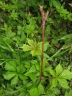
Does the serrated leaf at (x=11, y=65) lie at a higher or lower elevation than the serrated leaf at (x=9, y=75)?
higher

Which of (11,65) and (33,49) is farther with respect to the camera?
(11,65)

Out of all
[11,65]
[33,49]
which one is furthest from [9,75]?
[33,49]

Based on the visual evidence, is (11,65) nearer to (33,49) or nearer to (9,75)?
(9,75)

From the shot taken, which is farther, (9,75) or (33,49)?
(9,75)

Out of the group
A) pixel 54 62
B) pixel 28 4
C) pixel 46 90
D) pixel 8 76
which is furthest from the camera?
pixel 28 4

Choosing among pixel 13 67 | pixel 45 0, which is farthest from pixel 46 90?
pixel 45 0

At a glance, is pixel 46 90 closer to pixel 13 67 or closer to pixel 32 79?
pixel 32 79

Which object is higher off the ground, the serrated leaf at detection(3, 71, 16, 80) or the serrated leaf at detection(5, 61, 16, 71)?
the serrated leaf at detection(5, 61, 16, 71)

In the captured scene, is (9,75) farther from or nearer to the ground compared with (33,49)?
nearer to the ground
